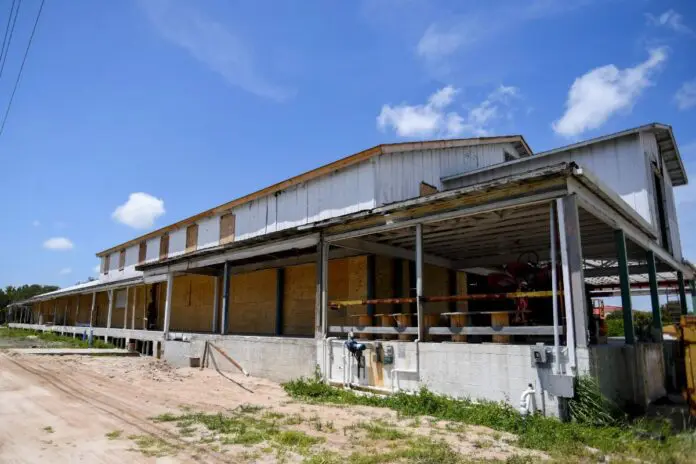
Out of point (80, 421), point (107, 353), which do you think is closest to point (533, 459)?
point (80, 421)

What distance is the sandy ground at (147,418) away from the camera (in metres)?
6.15

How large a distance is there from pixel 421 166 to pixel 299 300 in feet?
20.5

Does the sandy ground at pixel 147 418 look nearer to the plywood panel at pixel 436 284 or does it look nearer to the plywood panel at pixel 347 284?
the plywood panel at pixel 347 284

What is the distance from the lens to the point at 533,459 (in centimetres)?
579

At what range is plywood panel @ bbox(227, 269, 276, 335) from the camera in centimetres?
1847

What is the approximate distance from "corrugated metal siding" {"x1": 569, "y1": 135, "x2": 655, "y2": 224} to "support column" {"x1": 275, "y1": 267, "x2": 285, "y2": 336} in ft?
34.2

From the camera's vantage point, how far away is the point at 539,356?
754cm

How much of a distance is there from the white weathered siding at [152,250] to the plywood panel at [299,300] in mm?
15912

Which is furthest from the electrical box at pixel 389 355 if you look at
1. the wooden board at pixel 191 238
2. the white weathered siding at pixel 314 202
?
the wooden board at pixel 191 238

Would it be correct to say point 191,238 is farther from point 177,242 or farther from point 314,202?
point 314,202

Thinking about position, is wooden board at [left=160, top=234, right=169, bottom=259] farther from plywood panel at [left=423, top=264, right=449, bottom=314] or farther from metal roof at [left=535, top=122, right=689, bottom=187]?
metal roof at [left=535, top=122, right=689, bottom=187]

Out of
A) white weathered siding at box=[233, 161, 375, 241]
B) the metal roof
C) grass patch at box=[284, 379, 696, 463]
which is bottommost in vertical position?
grass patch at box=[284, 379, 696, 463]

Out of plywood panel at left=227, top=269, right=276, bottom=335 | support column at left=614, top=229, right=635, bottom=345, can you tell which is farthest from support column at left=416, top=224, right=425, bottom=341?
plywood panel at left=227, top=269, right=276, bottom=335

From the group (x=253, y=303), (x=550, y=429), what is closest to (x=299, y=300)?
(x=253, y=303)
